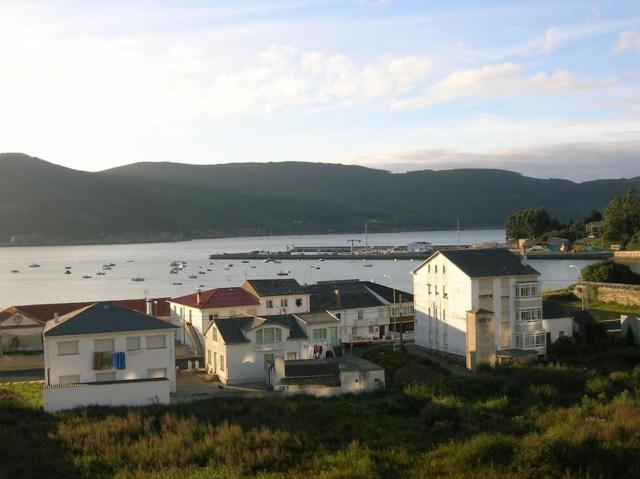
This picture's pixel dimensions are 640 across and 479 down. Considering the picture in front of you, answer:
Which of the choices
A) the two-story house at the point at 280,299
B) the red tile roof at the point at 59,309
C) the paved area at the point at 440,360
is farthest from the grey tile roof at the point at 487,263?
the red tile roof at the point at 59,309

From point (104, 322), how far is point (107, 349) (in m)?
0.87

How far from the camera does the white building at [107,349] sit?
856 inches

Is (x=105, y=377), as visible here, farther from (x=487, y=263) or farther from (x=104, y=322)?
(x=487, y=263)

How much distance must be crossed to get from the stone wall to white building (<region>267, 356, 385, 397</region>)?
22.8 meters

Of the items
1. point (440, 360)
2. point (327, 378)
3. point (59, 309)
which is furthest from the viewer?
point (59, 309)

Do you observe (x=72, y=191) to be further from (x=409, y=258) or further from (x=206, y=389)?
(x=206, y=389)

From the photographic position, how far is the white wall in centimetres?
2170

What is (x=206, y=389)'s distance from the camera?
22625 millimetres

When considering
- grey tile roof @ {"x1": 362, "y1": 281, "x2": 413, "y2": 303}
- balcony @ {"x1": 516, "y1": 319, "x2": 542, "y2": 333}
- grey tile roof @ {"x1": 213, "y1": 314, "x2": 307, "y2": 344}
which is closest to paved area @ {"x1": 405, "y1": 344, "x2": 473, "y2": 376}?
balcony @ {"x1": 516, "y1": 319, "x2": 542, "y2": 333}

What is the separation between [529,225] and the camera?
118500 mm

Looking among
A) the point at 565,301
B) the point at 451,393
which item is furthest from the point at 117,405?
the point at 565,301

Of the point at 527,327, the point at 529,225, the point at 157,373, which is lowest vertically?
the point at 157,373

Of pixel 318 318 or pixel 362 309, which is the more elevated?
pixel 318 318

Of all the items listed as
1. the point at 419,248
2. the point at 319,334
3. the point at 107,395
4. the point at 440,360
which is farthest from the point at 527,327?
the point at 419,248
